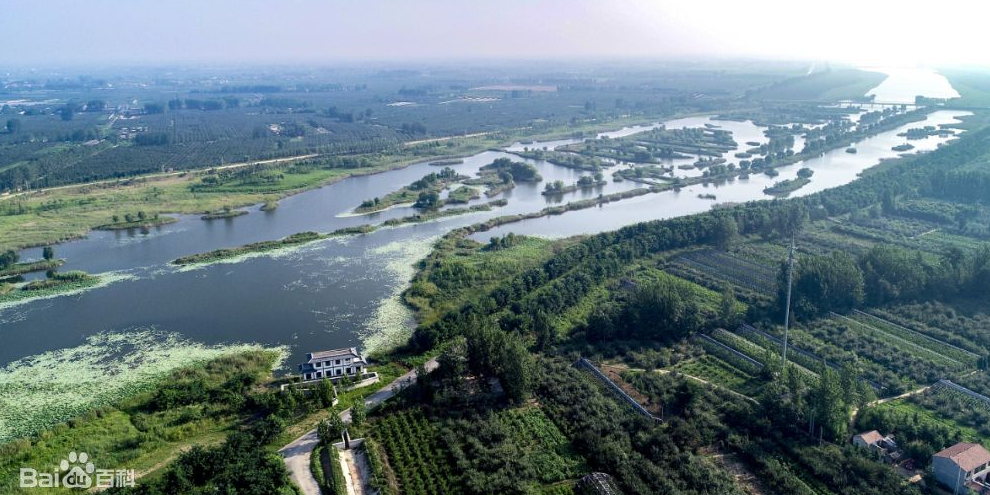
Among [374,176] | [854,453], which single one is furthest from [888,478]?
[374,176]

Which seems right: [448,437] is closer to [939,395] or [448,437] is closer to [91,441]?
[91,441]

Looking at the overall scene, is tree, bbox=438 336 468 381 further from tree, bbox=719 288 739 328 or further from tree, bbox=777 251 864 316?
tree, bbox=777 251 864 316

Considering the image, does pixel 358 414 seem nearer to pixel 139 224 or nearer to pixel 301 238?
pixel 301 238

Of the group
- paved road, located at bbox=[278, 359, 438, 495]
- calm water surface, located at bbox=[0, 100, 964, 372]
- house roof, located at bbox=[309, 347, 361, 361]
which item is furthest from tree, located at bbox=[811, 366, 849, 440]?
calm water surface, located at bbox=[0, 100, 964, 372]

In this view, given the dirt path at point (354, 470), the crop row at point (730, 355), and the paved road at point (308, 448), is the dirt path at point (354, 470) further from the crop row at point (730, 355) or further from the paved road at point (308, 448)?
the crop row at point (730, 355)

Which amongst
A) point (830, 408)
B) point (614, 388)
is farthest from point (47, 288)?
point (830, 408)
